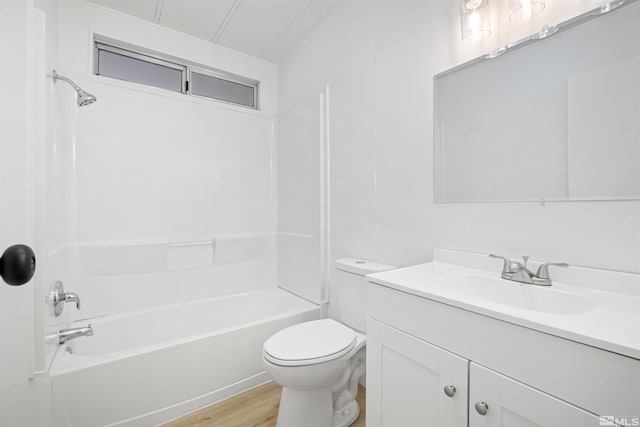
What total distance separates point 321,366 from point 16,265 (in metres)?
1.10

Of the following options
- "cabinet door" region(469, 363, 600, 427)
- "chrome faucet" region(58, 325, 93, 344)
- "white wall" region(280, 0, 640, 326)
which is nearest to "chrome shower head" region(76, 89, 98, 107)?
"chrome faucet" region(58, 325, 93, 344)

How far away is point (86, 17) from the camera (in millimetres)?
1775

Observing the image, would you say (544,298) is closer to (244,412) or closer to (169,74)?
(244,412)

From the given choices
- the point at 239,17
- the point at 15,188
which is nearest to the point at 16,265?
the point at 15,188

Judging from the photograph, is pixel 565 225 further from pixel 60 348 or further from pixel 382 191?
pixel 60 348

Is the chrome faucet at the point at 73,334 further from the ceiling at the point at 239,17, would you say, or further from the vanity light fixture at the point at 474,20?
the vanity light fixture at the point at 474,20

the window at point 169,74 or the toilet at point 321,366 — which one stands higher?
the window at point 169,74

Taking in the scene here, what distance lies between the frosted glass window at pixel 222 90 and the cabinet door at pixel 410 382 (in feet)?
7.35

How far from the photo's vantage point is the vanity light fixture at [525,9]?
98 cm

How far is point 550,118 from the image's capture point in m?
0.97

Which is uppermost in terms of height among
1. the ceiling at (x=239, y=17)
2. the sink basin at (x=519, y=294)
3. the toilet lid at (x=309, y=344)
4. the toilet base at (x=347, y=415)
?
the ceiling at (x=239, y=17)

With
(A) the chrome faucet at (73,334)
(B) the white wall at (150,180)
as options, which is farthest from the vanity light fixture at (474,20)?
(A) the chrome faucet at (73,334)

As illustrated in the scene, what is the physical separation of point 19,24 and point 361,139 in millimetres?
1460

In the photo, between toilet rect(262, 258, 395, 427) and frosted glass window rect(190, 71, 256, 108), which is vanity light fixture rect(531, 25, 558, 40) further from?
frosted glass window rect(190, 71, 256, 108)
